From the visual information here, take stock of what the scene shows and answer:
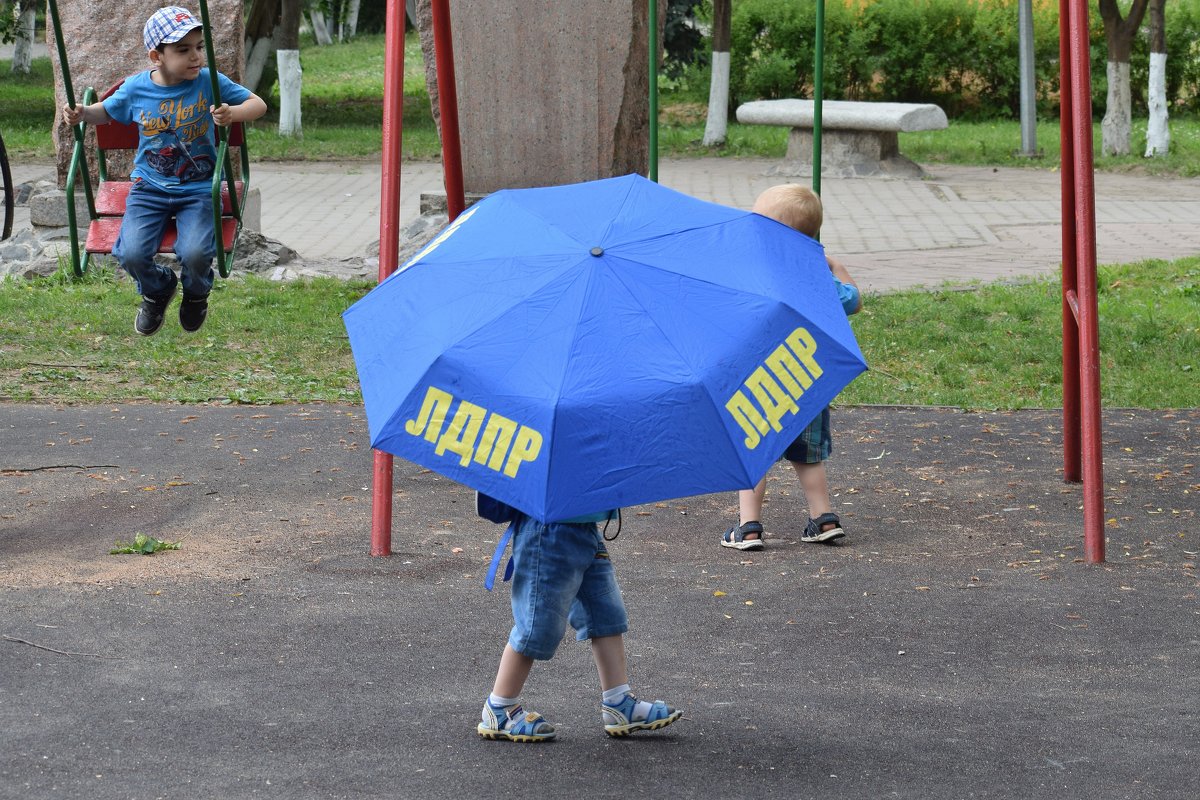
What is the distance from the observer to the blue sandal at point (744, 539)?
5680 mm

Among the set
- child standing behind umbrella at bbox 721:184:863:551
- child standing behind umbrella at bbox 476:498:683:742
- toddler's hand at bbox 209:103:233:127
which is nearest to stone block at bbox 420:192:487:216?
toddler's hand at bbox 209:103:233:127

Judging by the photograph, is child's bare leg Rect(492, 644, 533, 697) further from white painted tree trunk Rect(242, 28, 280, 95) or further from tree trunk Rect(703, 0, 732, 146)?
white painted tree trunk Rect(242, 28, 280, 95)

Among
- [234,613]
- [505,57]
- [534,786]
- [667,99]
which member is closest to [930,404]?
[505,57]

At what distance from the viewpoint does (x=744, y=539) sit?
5699mm

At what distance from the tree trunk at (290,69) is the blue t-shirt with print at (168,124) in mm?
15869

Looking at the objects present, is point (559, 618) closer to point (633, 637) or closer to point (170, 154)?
point (633, 637)

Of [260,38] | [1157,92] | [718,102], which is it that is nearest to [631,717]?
[1157,92]

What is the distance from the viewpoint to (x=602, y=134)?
10062mm

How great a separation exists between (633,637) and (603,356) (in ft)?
5.86

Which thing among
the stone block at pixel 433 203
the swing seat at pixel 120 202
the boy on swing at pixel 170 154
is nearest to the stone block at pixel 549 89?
the stone block at pixel 433 203

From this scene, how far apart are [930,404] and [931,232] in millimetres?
5910

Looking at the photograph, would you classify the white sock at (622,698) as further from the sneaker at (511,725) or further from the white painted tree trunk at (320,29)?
the white painted tree trunk at (320,29)

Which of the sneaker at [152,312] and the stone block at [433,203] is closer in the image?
the sneaker at [152,312]

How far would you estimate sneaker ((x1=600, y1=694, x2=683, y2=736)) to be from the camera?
3.86 m
